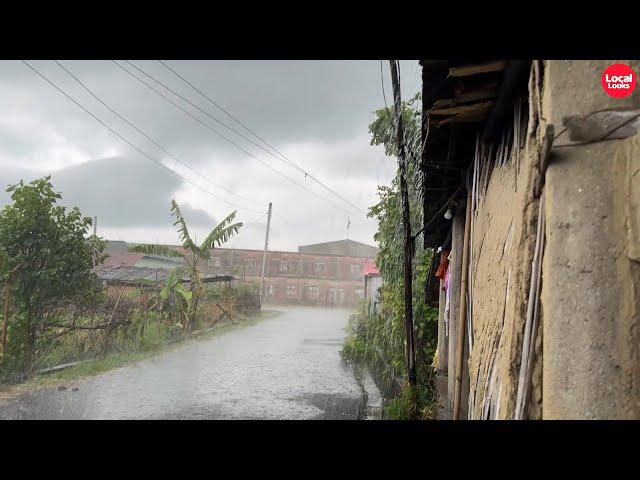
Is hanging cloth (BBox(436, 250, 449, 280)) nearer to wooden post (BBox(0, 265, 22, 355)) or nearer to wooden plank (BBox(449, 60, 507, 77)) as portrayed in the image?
wooden plank (BBox(449, 60, 507, 77))

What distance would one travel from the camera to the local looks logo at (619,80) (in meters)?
2.00

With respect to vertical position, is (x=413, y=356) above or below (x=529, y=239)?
below

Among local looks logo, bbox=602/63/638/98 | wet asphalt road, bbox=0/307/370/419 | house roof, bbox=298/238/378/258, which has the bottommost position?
wet asphalt road, bbox=0/307/370/419

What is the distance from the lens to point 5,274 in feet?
23.9

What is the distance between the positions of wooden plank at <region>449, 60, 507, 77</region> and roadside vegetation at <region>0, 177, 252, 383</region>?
739 centimetres

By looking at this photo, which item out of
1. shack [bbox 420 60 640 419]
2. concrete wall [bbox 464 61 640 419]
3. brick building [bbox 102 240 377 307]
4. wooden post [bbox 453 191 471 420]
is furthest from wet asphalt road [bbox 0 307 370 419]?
brick building [bbox 102 240 377 307]

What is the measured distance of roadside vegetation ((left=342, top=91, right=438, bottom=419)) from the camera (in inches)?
265

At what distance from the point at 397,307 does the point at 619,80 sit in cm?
691

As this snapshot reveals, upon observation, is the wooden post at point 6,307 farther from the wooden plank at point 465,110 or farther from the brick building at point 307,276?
the brick building at point 307,276

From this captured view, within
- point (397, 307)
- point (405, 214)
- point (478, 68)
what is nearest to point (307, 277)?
point (397, 307)

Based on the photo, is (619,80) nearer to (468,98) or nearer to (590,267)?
(590,267)

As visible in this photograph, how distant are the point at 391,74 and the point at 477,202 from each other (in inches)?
90.5
